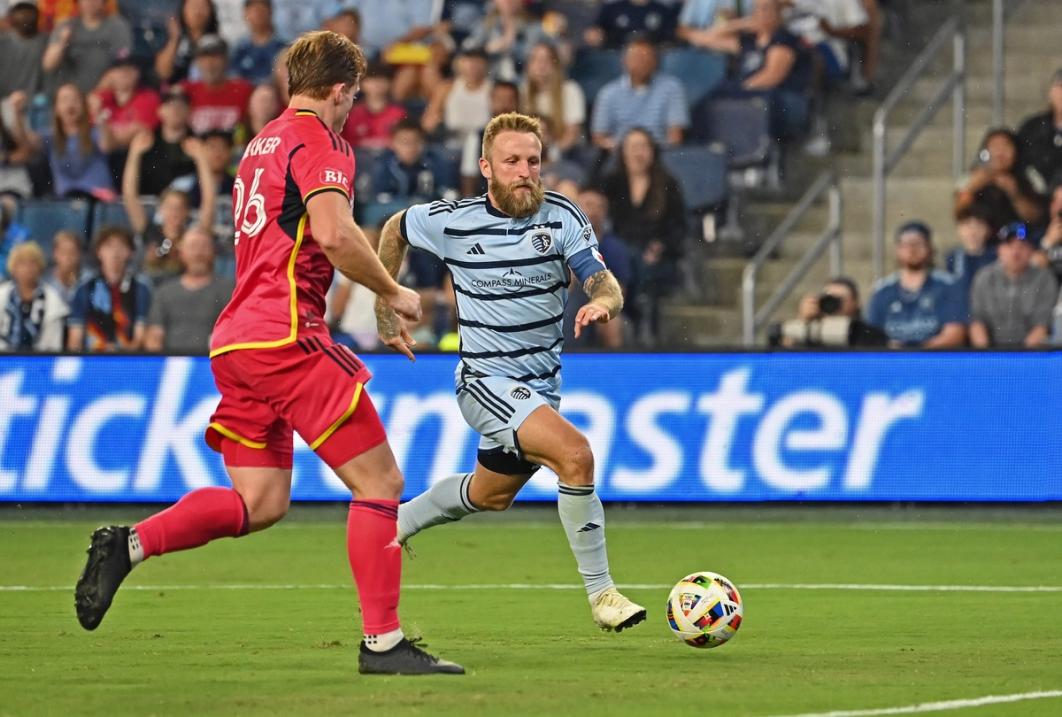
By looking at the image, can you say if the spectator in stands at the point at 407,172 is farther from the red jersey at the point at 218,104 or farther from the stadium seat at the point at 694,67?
the stadium seat at the point at 694,67

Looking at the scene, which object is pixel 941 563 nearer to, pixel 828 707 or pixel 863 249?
pixel 828 707

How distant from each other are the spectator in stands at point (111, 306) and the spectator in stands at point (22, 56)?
383 centimetres

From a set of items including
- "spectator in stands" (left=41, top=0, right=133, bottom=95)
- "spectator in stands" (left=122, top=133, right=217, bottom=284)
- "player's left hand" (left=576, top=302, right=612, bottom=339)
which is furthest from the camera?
"spectator in stands" (left=41, top=0, right=133, bottom=95)

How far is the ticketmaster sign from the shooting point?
13914 millimetres

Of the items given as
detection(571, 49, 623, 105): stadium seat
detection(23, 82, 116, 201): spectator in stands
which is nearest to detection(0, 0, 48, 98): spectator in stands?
detection(23, 82, 116, 201): spectator in stands

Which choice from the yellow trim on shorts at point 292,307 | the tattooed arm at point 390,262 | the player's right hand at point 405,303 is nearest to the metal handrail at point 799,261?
the tattooed arm at point 390,262

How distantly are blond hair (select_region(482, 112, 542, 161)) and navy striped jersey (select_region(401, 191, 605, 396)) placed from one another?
28 centimetres

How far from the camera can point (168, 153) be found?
18.1m

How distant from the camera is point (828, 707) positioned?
20.7 feet

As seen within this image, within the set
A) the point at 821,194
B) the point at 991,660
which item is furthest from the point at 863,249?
the point at 991,660

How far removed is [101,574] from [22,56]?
43.9 feet

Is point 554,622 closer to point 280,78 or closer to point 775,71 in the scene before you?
point 775,71

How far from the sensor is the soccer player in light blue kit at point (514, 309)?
8.26 meters

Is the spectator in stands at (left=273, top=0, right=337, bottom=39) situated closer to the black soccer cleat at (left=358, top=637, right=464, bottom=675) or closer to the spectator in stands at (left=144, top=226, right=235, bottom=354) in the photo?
the spectator in stands at (left=144, top=226, right=235, bottom=354)
